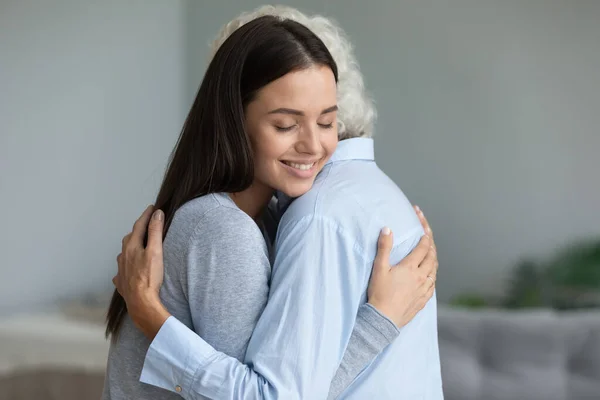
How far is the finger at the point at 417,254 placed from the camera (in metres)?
1.46

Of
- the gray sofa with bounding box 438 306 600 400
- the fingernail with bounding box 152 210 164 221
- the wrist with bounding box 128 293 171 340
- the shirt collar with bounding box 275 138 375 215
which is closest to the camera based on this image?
the wrist with bounding box 128 293 171 340

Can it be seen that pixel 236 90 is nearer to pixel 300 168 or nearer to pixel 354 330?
pixel 300 168

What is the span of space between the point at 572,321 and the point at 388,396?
2.17m

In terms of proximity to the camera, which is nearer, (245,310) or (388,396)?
(245,310)

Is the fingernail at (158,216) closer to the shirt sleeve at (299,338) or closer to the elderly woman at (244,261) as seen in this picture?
the elderly woman at (244,261)

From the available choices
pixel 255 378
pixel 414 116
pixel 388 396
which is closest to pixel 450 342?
pixel 414 116

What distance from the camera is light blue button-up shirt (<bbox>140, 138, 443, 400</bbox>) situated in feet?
4.02

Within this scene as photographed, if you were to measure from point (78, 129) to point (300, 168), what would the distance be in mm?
2402

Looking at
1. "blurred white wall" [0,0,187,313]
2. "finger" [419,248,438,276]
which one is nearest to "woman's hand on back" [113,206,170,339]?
"finger" [419,248,438,276]

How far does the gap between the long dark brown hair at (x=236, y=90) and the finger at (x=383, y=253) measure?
0.25 meters

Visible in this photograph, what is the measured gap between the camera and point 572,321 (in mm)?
3322

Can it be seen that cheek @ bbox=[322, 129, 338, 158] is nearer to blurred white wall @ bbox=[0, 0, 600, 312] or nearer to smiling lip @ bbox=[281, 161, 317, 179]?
smiling lip @ bbox=[281, 161, 317, 179]

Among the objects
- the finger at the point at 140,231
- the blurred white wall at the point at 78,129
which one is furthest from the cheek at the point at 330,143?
the blurred white wall at the point at 78,129

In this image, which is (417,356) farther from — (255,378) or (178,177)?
(178,177)
